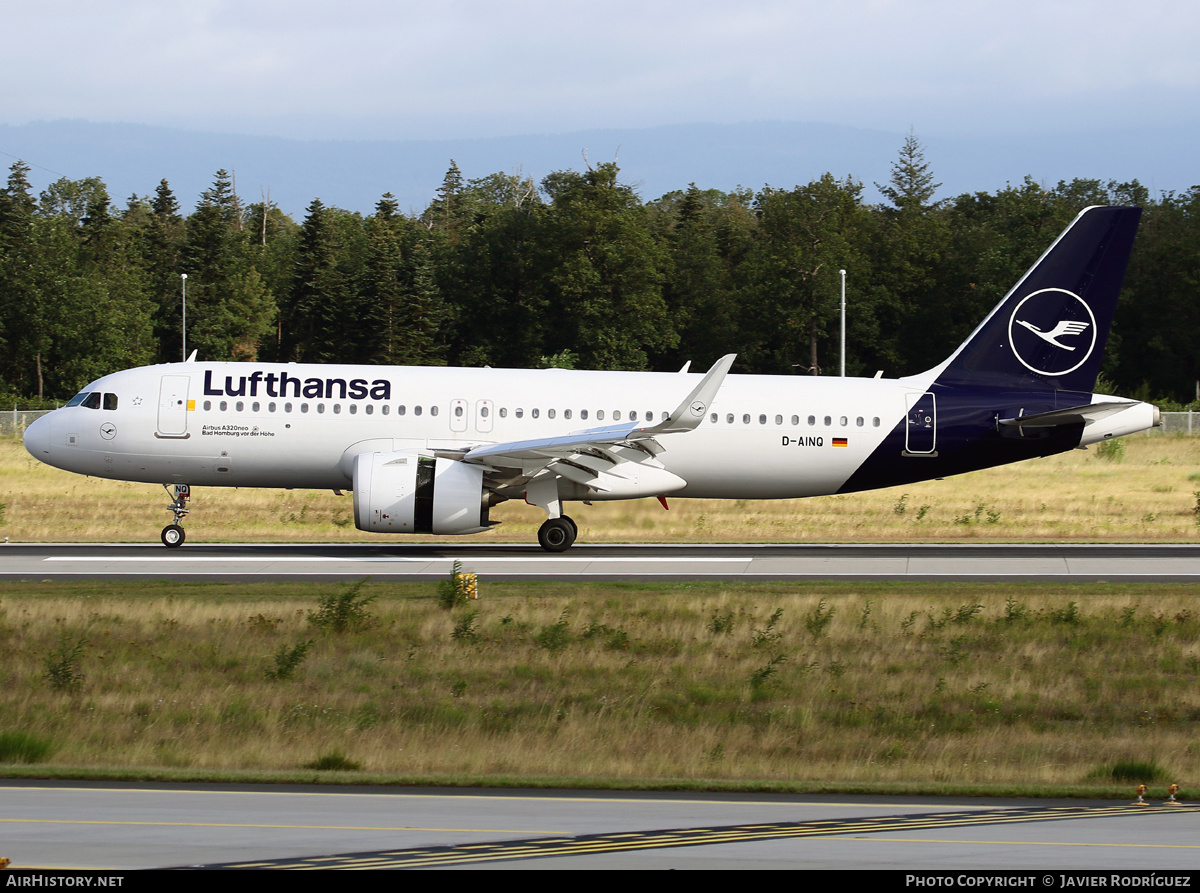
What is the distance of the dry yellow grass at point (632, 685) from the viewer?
1543cm

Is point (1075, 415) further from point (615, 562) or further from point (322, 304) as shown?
point (322, 304)

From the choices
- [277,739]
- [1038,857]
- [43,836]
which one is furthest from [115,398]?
[1038,857]

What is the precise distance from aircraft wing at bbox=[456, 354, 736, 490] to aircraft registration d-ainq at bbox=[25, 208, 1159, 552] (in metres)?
0.05

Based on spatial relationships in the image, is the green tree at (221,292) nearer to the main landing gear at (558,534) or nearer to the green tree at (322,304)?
the green tree at (322,304)

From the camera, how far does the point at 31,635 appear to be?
19578 mm

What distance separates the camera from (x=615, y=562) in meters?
28.2

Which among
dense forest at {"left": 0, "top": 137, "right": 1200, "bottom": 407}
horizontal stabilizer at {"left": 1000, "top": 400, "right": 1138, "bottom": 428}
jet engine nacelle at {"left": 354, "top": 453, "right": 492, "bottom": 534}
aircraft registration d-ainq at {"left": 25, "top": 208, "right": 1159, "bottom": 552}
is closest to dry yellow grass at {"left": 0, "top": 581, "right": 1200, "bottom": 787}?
jet engine nacelle at {"left": 354, "top": 453, "right": 492, "bottom": 534}

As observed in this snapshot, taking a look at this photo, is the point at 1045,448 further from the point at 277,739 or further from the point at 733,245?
the point at 733,245

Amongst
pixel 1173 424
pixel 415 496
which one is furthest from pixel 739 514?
pixel 1173 424

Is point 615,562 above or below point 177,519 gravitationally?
below

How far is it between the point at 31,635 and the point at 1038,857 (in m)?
15.9

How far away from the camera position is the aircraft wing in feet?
89.2

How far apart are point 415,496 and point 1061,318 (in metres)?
16.4

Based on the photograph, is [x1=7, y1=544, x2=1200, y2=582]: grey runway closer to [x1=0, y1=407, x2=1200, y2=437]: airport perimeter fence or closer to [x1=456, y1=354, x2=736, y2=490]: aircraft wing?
[x1=456, y1=354, x2=736, y2=490]: aircraft wing
